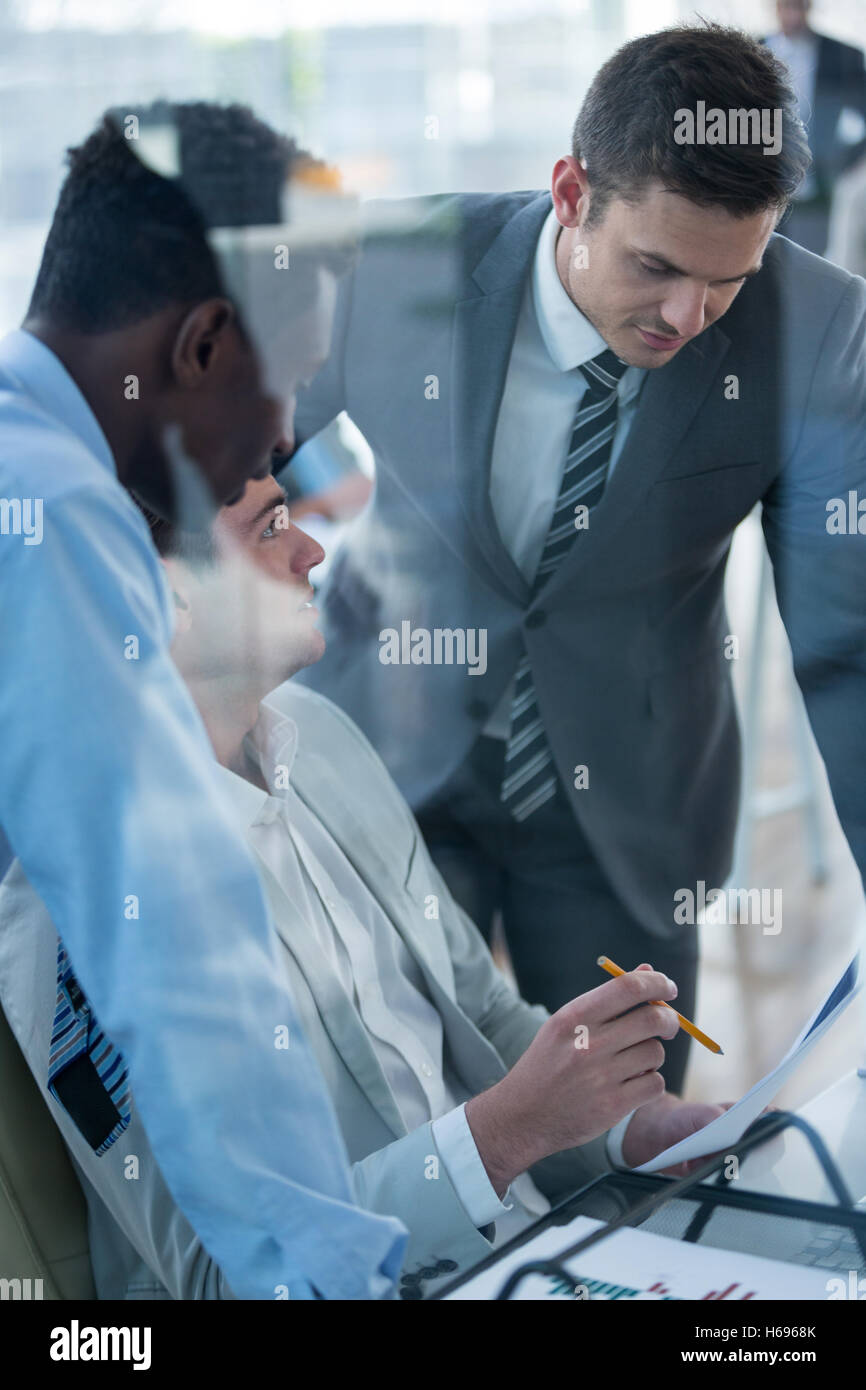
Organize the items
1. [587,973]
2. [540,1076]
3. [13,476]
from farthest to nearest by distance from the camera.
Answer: [587,973], [540,1076], [13,476]

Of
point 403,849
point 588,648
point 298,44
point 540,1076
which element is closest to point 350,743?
point 403,849

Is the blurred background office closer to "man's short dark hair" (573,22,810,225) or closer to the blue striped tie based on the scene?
"man's short dark hair" (573,22,810,225)

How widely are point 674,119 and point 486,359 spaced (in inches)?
9.2

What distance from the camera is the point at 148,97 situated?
0.99 m

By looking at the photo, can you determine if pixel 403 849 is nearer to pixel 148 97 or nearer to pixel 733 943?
pixel 733 943

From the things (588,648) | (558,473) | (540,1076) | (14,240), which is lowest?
(540,1076)

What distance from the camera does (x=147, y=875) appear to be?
79cm

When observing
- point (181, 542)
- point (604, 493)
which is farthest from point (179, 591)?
point (604, 493)

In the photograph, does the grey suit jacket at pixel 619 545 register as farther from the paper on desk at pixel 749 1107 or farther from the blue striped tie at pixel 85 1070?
the blue striped tie at pixel 85 1070

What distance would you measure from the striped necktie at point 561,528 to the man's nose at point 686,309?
0.18ft

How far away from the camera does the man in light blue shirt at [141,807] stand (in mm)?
783

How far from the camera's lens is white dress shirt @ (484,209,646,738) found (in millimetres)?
1091

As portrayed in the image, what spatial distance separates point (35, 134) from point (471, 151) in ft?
1.12

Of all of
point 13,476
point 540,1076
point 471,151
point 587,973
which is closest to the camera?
point 13,476
